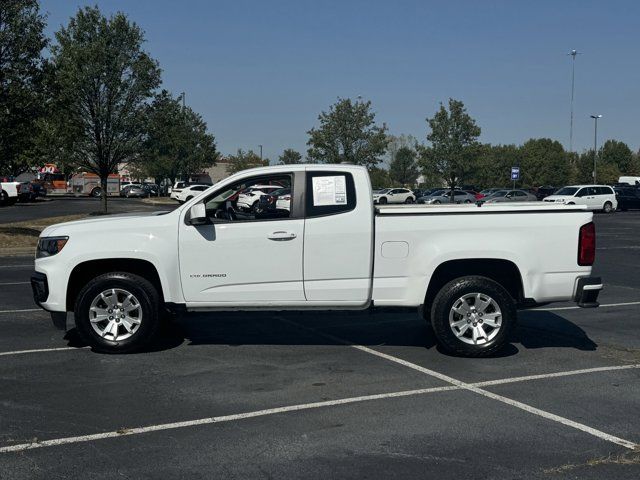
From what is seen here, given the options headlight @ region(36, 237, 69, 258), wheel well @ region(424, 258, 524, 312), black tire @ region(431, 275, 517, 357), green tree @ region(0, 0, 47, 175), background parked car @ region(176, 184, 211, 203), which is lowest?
black tire @ region(431, 275, 517, 357)

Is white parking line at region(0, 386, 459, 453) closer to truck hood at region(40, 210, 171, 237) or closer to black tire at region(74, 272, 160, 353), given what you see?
black tire at region(74, 272, 160, 353)

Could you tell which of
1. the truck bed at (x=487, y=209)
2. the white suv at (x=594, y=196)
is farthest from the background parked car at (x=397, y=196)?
the truck bed at (x=487, y=209)

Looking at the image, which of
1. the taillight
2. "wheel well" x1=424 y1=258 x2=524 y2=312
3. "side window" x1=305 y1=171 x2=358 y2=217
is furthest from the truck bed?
"wheel well" x1=424 y1=258 x2=524 y2=312

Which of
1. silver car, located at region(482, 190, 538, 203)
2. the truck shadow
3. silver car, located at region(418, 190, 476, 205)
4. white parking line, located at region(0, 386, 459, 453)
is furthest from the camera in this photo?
silver car, located at region(418, 190, 476, 205)

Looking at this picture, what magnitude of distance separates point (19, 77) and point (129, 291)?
43.0ft

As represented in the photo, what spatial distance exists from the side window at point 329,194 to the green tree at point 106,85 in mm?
22159

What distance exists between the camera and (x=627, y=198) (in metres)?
48.2

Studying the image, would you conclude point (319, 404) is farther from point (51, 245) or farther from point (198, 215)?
point (51, 245)

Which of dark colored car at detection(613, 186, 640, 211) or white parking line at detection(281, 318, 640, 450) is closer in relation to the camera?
white parking line at detection(281, 318, 640, 450)

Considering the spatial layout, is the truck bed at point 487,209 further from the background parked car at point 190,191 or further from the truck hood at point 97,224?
the background parked car at point 190,191

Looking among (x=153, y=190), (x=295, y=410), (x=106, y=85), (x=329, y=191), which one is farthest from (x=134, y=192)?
(x=295, y=410)

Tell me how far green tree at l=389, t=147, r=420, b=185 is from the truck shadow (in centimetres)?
9512

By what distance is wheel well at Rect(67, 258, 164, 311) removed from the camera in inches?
289

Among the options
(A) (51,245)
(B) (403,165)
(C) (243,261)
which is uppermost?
(B) (403,165)
